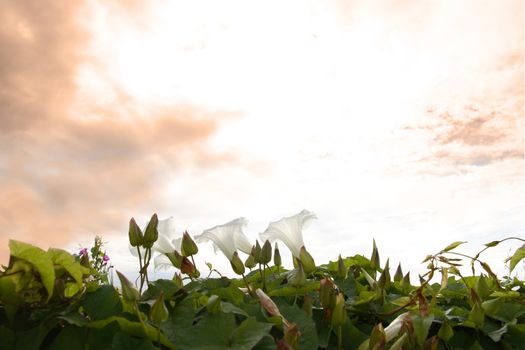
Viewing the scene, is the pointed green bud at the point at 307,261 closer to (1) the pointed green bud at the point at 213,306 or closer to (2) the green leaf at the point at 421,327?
(2) the green leaf at the point at 421,327

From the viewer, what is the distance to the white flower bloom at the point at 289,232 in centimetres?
219

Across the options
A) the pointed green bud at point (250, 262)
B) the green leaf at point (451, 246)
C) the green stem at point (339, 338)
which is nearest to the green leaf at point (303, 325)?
the green stem at point (339, 338)

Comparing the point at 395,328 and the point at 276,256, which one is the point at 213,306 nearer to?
the point at 395,328

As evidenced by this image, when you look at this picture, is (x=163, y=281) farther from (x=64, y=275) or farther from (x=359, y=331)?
(x=359, y=331)

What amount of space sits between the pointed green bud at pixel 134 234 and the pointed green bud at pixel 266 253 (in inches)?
18.4

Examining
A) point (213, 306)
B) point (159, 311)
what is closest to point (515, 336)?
point (213, 306)

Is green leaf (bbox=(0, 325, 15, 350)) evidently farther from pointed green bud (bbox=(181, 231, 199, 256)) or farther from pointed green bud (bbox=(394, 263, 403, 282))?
pointed green bud (bbox=(394, 263, 403, 282))

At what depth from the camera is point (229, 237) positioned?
7.08 ft

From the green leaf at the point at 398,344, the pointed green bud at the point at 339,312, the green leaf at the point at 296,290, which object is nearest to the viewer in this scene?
the green leaf at the point at 398,344

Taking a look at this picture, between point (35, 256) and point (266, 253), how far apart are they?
86cm

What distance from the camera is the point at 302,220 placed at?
222cm

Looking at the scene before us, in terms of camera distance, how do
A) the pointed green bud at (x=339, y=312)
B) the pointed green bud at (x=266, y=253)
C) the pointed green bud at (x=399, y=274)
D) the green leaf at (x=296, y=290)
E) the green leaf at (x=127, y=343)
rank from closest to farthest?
the green leaf at (x=127, y=343)
the pointed green bud at (x=339, y=312)
the green leaf at (x=296, y=290)
the pointed green bud at (x=266, y=253)
the pointed green bud at (x=399, y=274)

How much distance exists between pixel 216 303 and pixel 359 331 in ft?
1.87

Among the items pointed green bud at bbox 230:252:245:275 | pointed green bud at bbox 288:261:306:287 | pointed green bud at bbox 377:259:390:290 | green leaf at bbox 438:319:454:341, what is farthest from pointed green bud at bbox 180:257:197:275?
green leaf at bbox 438:319:454:341
